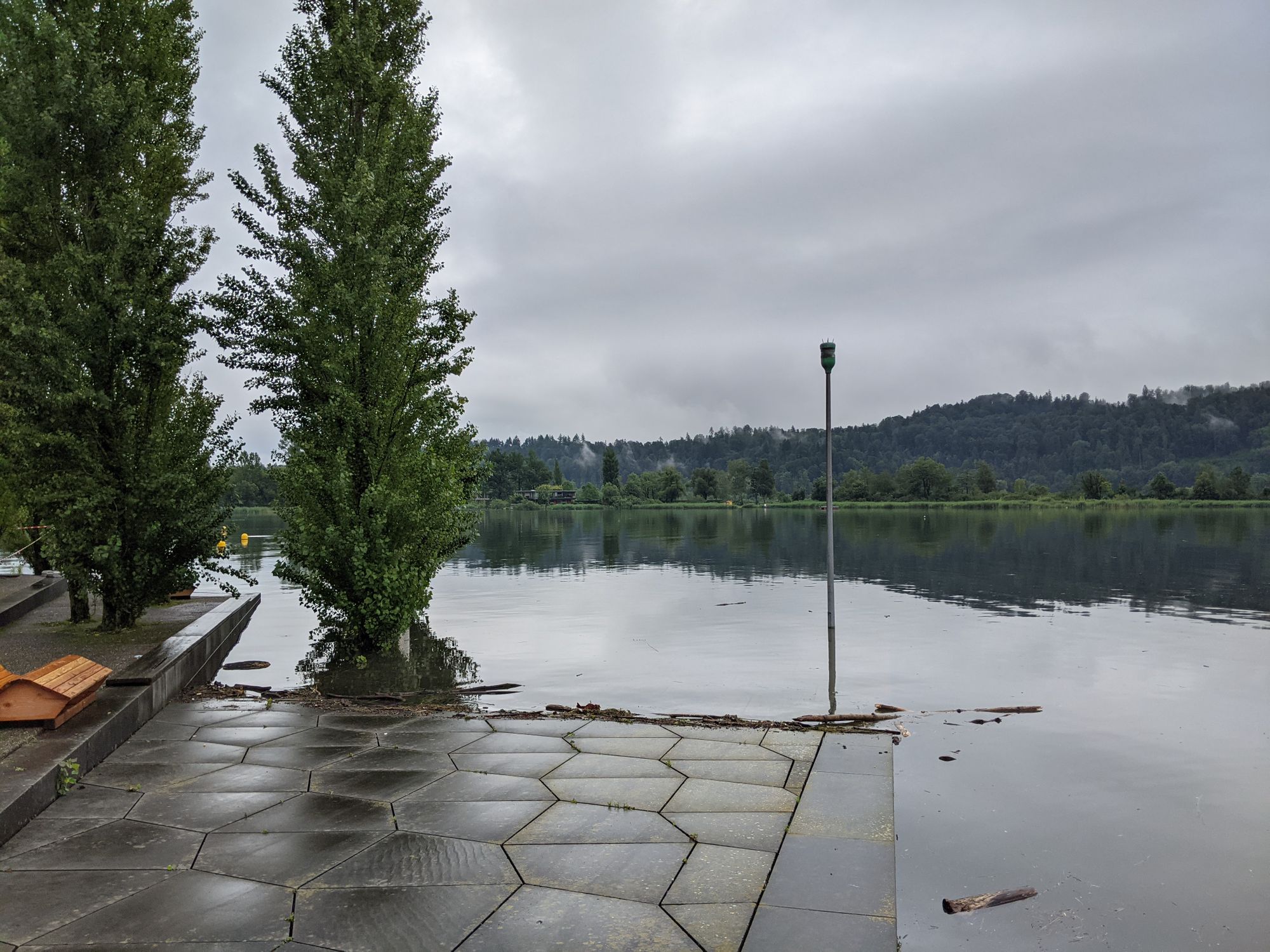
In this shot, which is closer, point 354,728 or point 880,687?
point 354,728

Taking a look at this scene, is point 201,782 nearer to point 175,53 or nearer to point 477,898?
point 477,898

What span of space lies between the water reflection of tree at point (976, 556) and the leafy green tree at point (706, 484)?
4295 inches

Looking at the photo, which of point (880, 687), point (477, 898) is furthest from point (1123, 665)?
point (477, 898)

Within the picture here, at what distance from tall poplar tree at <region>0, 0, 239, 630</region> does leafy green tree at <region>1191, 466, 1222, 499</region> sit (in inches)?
6476

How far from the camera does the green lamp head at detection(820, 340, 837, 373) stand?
49.7 feet

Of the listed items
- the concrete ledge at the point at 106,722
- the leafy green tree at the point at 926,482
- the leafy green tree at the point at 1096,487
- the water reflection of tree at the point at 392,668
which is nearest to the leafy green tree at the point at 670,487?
the leafy green tree at the point at 926,482

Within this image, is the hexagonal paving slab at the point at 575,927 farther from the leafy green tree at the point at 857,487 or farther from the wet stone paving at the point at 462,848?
the leafy green tree at the point at 857,487

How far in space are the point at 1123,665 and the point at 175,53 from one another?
64.4 feet

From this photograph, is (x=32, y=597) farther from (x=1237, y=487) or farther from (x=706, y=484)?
(x=706, y=484)

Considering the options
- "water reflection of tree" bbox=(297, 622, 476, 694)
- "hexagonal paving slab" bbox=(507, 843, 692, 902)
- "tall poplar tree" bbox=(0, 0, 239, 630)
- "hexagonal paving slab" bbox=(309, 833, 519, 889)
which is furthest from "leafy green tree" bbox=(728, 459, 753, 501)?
"hexagonal paving slab" bbox=(309, 833, 519, 889)

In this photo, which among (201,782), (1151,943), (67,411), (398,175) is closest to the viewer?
(1151,943)

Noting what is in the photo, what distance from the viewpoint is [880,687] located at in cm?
1208

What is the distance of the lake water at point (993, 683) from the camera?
18.3 feet

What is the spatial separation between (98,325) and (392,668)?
6666mm
